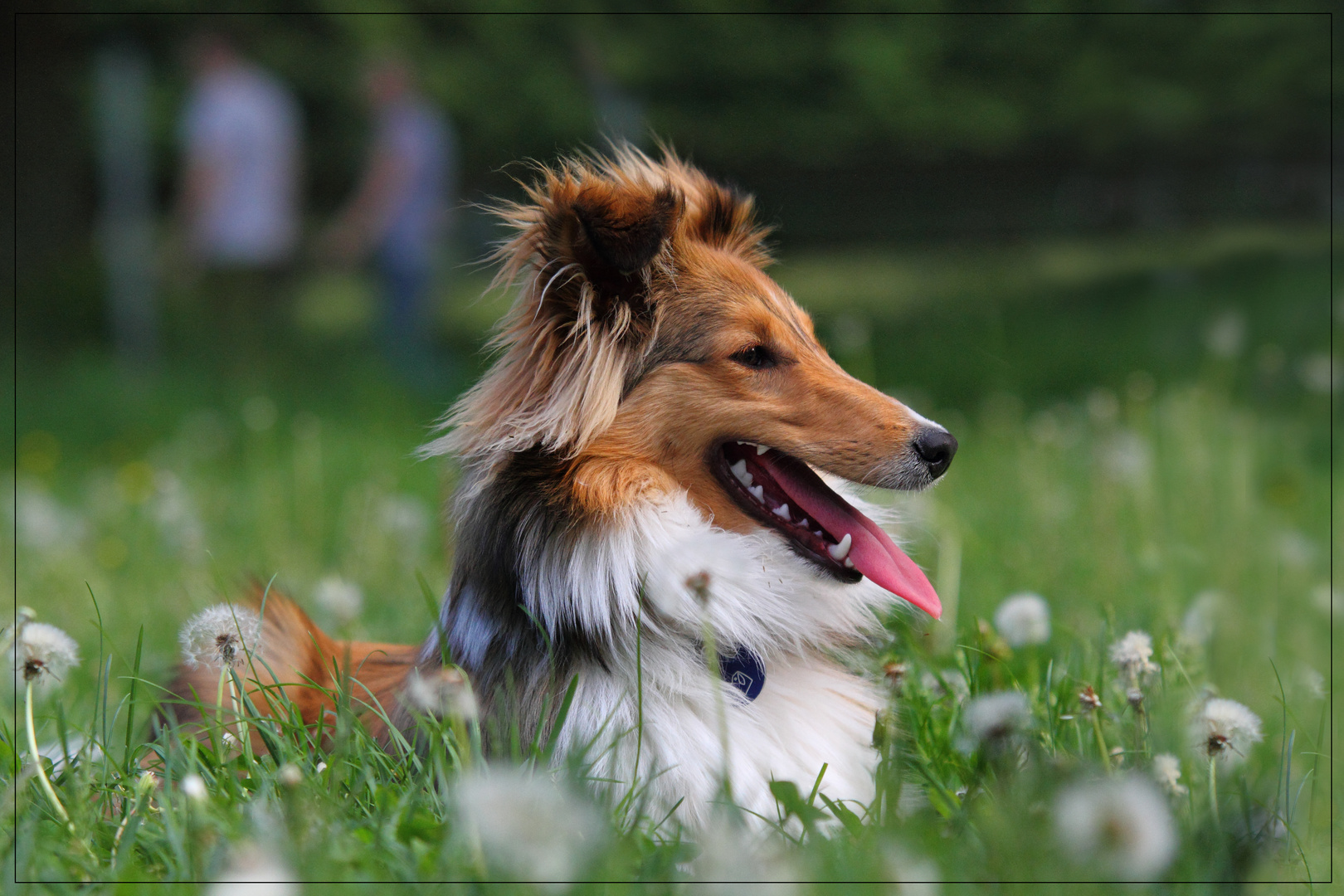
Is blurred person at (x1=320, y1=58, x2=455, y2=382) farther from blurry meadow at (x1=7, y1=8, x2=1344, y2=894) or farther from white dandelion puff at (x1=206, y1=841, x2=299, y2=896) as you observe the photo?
white dandelion puff at (x1=206, y1=841, x2=299, y2=896)

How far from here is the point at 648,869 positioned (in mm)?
2156

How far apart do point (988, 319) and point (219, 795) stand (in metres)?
10.5

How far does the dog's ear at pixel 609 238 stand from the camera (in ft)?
9.22

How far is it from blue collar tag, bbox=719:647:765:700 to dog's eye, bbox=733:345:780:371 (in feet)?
2.58

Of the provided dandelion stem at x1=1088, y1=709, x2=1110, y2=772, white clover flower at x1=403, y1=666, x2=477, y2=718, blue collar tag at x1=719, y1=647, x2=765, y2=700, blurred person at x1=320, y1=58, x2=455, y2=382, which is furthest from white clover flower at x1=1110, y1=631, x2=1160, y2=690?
blurred person at x1=320, y1=58, x2=455, y2=382

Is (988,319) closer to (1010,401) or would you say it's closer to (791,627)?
(1010,401)

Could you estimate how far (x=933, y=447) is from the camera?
2.84 meters

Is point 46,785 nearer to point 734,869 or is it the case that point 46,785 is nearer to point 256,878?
point 256,878

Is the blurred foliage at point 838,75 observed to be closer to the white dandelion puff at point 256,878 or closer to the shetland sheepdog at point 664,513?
the shetland sheepdog at point 664,513

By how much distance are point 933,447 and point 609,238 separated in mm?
1031

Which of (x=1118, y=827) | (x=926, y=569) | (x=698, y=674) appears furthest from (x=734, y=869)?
(x=926, y=569)

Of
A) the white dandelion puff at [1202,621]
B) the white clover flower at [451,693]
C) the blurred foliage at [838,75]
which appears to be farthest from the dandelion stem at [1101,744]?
the blurred foliage at [838,75]

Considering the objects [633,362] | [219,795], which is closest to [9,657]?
[219,795]

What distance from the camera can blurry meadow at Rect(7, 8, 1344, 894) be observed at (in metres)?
2.14
